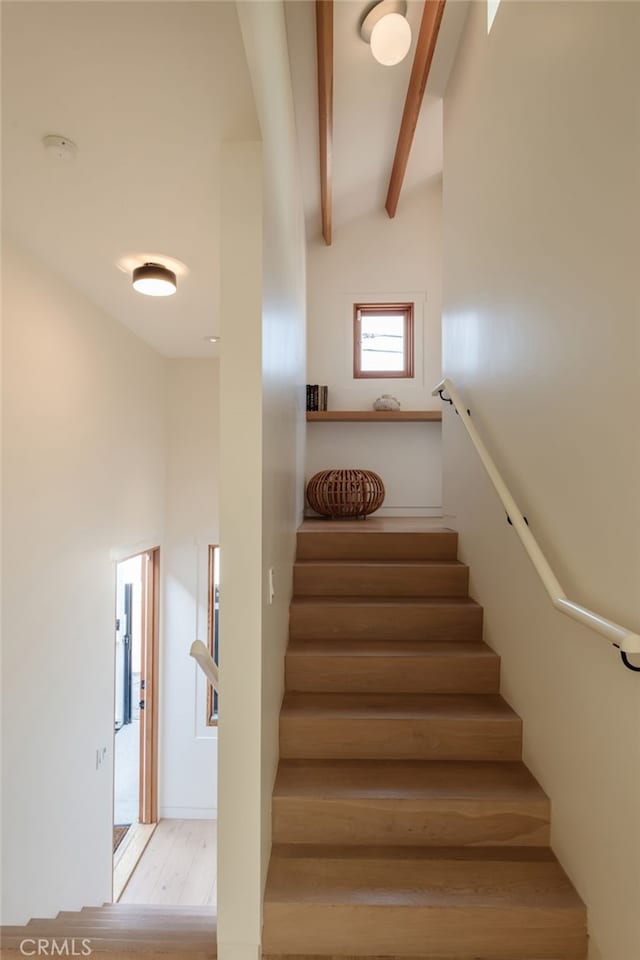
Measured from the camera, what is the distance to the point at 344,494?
144 inches

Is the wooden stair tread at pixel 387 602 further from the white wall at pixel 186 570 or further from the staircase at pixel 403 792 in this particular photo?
the white wall at pixel 186 570

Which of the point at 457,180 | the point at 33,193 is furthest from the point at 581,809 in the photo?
the point at 457,180

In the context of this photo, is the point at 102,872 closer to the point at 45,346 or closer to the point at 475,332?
the point at 45,346

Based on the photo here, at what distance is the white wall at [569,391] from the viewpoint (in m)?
1.26

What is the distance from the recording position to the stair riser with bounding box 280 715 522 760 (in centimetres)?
198

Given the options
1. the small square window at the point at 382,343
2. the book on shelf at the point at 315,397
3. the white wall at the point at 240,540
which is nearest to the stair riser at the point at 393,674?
the white wall at the point at 240,540

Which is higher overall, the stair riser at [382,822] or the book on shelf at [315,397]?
the book on shelf at [315,397]

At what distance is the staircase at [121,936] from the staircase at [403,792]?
23 centimetres

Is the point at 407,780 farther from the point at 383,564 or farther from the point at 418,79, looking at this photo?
the point at 418,79

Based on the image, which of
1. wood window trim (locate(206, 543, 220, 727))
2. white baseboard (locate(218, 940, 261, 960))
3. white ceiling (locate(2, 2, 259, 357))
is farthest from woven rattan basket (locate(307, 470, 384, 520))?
white baseboard (locate(218, 940, 261, 960))

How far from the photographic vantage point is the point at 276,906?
1493 mm

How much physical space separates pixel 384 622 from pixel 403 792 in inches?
31.4

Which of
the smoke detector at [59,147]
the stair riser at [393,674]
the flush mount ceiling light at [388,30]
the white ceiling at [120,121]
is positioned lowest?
the stair riser at [393,674]

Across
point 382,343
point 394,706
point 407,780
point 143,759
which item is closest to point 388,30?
point 382,343
